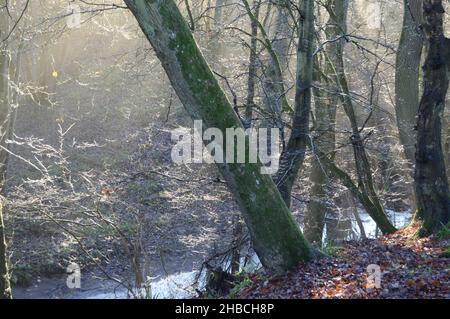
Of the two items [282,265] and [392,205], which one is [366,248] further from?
[392,205]

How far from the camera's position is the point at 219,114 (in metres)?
6.12

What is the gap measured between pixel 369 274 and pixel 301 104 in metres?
3.60

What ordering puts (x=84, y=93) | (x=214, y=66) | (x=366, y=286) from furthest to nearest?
(x=84, y=93), (x=214, y=66), (x=366, y=286)

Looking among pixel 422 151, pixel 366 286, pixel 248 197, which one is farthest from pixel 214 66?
pixel 366 286

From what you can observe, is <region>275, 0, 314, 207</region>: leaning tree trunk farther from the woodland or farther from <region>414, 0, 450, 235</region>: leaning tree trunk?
<region>414, 0, 450, 235</region>: leaning tree trunk

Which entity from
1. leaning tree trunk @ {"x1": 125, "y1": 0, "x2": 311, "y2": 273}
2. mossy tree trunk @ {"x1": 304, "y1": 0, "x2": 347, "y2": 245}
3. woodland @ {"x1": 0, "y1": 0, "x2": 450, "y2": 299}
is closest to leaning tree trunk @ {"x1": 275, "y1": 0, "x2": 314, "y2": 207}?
woodland @ {"x1": 0, "y1": 0, "x2": 450, "y2": 299}

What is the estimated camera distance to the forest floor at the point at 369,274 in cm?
551

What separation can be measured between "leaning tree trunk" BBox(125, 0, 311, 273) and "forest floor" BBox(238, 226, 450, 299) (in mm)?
252

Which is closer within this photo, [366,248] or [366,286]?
[366,286]

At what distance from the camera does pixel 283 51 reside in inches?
543

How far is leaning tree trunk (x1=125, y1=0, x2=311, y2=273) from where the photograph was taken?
585 cm
